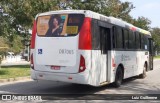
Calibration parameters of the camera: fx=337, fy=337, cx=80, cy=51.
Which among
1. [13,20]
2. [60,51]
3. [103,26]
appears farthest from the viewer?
[13,20]

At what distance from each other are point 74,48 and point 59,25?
3.60 feet

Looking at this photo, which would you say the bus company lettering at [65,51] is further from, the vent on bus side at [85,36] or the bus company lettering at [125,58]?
the bus company lettering at [125,58]

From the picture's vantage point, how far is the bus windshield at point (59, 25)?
11.6 metres

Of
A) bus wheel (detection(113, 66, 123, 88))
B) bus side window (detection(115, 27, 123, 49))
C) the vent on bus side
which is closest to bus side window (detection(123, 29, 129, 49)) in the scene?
bus side window (detection(115, 27, 123, 49))

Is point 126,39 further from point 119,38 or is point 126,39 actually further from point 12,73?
point 12,73

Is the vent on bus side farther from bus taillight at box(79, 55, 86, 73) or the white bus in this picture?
bus taillight at box(79, 55, 86, 73)

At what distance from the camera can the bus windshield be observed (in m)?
11.6

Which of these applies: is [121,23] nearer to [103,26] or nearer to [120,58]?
[120,58]

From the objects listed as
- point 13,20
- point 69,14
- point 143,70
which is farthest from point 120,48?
point 13,20

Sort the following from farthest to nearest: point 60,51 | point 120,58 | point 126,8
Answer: point 126,8, point 120,58, point 60,51

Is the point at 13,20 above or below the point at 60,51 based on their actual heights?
above

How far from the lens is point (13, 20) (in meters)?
22.9

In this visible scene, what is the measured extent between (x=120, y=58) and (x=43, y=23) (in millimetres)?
4097

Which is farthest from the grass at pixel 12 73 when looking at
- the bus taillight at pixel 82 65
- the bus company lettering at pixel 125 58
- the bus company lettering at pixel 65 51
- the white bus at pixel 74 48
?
the bus taillight at pixel 82 65
